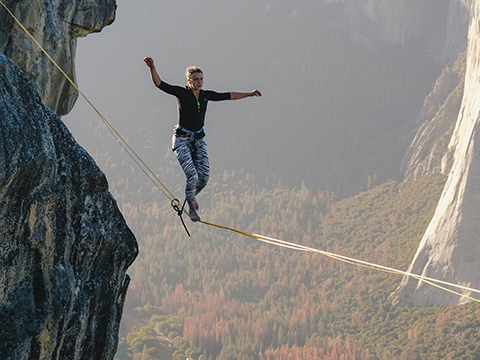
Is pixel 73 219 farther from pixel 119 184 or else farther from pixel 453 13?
pixel 119 184

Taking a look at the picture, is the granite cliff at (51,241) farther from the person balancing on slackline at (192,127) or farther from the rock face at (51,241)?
the person balancing on slackline at (192,127)

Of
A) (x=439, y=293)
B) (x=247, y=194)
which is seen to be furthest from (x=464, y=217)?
(x=247, y=194)

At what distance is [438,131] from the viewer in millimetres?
73250

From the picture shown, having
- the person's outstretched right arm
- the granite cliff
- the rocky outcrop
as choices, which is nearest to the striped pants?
the person's outstretched right arm

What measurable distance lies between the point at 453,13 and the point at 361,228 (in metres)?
46.1

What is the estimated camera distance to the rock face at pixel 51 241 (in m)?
5.57

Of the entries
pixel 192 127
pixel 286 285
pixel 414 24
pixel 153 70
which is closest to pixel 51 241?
pixel 153 70

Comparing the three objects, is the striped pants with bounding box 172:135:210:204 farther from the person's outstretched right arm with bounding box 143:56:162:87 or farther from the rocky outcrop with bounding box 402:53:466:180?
the rocky outcrop with bounding box 402:53:466:180

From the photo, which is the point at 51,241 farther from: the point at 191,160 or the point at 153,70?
the point at 191,160

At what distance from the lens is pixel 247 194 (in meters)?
106

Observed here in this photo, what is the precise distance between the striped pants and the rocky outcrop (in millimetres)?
59869

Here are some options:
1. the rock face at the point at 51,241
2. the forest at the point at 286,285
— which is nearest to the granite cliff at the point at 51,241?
the rock face at the point at 51,241

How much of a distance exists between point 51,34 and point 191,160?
473 centimetres

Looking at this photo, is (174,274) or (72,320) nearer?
(72,320)
